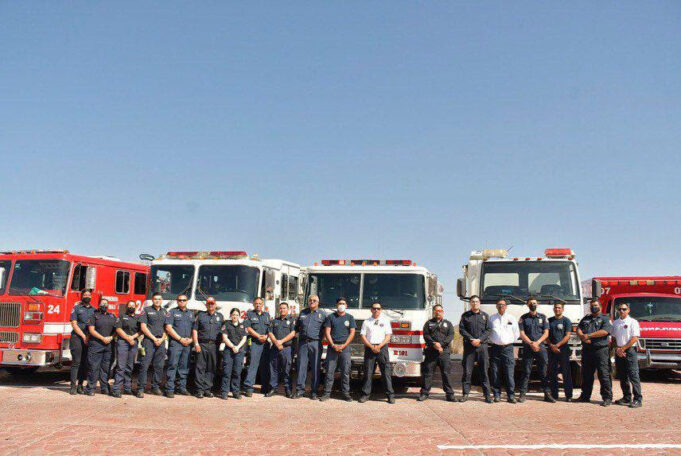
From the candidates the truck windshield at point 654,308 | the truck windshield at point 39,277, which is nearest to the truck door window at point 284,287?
the truck windshield at point 39,277

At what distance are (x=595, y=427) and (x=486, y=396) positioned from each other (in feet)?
7.59

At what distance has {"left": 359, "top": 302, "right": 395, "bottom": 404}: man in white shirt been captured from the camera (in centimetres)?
1052

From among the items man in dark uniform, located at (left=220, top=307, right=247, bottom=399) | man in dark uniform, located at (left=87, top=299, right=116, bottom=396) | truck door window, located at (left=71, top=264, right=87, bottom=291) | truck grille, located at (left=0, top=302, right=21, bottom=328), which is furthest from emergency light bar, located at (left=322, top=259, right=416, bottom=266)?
truck grille, located at (left=0, top=302, right=21, bottom=328)

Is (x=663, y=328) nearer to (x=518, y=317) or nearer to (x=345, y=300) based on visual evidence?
(x=518, y=317)

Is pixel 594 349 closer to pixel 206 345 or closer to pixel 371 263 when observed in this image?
pixel 371 263

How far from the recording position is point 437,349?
34.4 feet

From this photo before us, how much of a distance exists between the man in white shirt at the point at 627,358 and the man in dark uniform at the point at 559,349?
0.79m

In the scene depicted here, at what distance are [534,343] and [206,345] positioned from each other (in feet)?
18.9

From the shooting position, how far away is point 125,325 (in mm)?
10898

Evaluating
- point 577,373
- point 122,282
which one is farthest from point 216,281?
point 577,373

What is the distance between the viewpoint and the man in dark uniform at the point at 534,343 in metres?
10.7

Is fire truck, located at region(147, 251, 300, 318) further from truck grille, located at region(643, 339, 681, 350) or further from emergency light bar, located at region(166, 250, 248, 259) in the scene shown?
truck grille, located at region(643, 339, 681, 350)

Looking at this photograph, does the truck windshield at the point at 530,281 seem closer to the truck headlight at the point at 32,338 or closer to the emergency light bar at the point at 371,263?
the emergency light bar at the point at 371,263

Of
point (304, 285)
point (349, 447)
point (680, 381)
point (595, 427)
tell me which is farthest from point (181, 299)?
point (680, 381)
